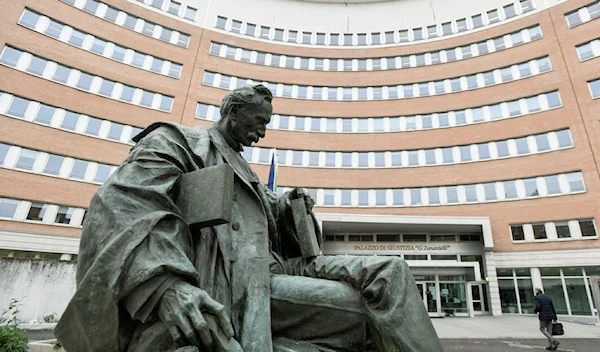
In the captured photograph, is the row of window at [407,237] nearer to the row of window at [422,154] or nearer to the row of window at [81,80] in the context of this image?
the row of window at [422,154]

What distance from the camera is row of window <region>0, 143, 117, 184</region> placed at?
953 inches

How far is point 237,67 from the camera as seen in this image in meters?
35.0

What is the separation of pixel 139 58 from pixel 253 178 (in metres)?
33.9

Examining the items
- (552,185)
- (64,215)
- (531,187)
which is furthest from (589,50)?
(64,215)

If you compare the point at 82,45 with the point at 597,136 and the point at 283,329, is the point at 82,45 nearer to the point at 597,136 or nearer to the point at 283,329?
the point at 283,329

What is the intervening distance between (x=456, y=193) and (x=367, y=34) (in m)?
19.4

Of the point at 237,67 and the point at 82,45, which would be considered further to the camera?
the point at 237,67

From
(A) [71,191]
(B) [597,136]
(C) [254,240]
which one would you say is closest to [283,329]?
(C) [254,240]

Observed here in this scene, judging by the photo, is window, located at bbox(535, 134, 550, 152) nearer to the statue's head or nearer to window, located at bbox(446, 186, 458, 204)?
window, located at bbox(446, 186, 458, 204)

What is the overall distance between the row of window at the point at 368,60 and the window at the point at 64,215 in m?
18.9

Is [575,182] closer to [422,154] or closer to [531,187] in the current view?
[531,187]

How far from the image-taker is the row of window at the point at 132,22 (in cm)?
3018

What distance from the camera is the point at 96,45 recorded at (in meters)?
29.8

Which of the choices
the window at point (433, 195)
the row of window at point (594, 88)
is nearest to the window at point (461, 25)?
the row of window at point (594, 88)
